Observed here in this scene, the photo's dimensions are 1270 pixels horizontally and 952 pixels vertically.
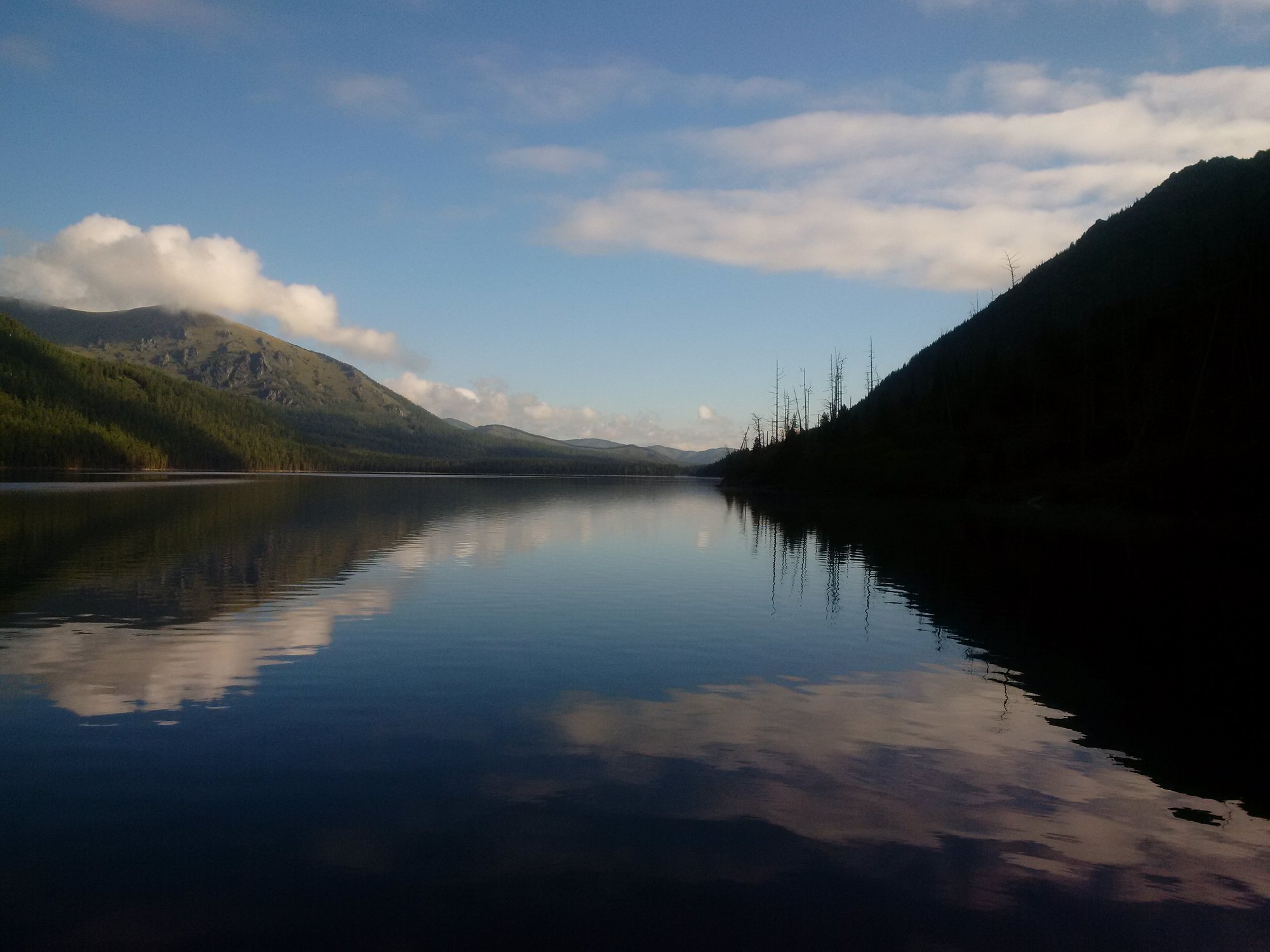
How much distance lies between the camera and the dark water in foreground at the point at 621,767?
28.7 ft

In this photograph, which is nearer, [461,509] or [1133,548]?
[1133,548]

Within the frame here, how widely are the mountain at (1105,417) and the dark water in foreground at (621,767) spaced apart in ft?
226

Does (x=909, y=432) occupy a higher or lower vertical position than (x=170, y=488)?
higher

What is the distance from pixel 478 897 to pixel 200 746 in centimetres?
723

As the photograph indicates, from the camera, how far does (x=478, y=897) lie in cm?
885

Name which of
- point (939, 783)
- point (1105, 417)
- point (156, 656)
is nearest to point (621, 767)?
point (939, 783)

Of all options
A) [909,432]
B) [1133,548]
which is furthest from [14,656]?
[909,432]

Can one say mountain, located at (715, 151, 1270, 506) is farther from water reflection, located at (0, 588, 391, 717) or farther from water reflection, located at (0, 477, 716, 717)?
water reflection, located at (0, 588, 391, 717)

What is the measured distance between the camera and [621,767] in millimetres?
13094

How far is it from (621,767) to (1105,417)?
410 ft

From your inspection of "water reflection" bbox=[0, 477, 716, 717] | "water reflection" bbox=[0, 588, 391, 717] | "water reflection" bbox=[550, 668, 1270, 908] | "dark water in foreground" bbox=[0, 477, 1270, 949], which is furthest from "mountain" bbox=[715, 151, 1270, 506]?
"water reflection" bbox=[0, 588, 391, 717]

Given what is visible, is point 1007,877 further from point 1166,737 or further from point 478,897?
point 1166,737

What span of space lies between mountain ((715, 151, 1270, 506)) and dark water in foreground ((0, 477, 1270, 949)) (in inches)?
2714

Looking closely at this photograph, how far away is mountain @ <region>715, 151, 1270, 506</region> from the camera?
8925cm
